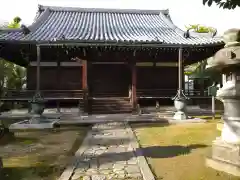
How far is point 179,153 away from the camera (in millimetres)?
5203

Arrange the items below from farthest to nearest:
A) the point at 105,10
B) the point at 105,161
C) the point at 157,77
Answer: the point at 105,10, the point at 157,77, the point at 105,161

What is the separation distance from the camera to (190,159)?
15.5 feet

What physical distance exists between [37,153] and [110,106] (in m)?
8.00

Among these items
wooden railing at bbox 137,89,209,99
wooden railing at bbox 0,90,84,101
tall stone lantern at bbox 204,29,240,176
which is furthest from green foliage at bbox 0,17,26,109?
tall stone lantern at bbox 204,29,240,176

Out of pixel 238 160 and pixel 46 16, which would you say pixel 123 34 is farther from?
pixel 238 160

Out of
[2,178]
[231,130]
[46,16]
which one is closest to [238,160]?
Answer: [231,130]

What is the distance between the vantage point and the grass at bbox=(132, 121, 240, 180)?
391 centimetres

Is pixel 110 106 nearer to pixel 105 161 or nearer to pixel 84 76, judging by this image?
pixel 84 76

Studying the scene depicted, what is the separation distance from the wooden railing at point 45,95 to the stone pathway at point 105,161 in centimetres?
702

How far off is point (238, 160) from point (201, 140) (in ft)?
8.52

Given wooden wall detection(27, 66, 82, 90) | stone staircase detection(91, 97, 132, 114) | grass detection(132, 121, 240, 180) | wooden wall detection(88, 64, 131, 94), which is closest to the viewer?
grass detection(132, 121, 240, 180)

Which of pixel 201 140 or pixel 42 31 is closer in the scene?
pixel 201 140

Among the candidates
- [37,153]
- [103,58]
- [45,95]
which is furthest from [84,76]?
[37,153]

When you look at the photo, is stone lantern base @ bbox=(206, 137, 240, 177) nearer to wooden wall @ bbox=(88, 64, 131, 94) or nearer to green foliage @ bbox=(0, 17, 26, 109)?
wooden wall @ bbox=(88, 64, 131, 94)
